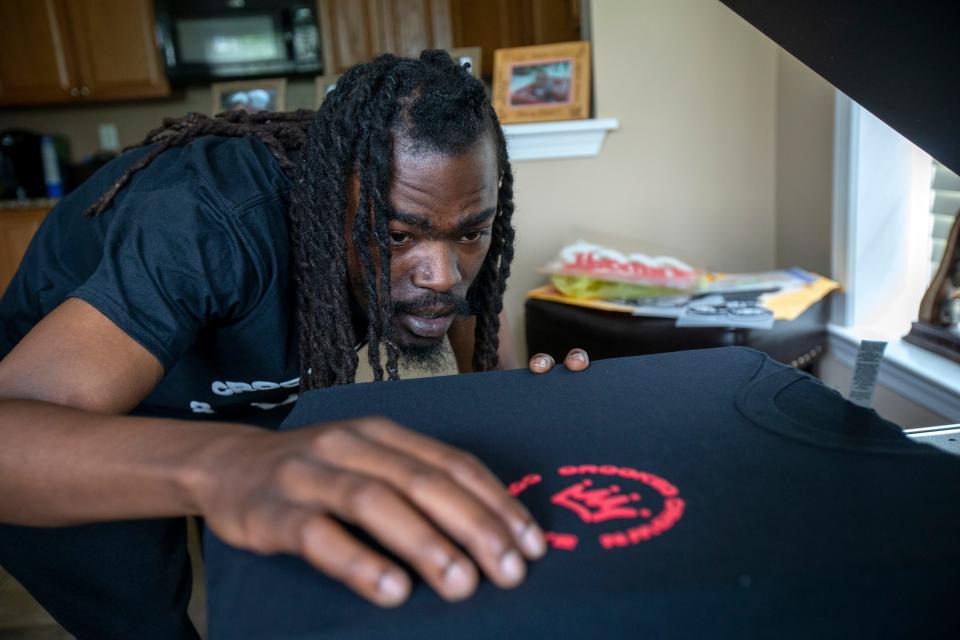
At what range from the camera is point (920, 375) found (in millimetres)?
1465

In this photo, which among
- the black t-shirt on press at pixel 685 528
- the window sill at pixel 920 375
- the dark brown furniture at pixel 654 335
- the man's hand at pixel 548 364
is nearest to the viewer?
the black t-shirt on press at pixel 685 528

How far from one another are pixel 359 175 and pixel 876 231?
132 centimetres

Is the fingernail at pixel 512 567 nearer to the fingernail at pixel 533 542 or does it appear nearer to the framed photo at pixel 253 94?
the fingernail at pixel 533 542

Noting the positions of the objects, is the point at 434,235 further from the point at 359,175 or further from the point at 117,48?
the point at 117,48

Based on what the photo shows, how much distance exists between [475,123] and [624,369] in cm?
40

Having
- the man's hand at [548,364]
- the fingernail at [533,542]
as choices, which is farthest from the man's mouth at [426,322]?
the fingernail at [533,542]

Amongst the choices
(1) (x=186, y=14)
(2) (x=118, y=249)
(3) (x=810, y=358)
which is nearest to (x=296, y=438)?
(2) (x=118, y=249)

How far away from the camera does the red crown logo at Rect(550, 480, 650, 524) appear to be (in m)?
0.40

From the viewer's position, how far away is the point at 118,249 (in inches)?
30.8

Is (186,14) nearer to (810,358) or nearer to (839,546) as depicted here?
(810,358)

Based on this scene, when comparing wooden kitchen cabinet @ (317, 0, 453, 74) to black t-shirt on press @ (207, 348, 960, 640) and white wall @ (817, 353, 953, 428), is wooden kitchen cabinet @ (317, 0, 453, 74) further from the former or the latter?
black t-shirt on press @ (207, 348, 960, 640)

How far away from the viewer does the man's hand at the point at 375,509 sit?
0.35 meters

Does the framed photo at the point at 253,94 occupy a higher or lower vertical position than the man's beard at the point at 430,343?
higher

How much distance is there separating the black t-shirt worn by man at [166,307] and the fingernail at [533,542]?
49cm
